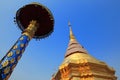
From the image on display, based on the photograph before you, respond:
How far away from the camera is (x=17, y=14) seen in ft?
33.3

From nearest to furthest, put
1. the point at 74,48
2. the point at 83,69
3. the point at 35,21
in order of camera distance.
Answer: the point at 35,21 → the point at 83,69 → the point at 74,48

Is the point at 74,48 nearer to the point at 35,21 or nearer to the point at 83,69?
the point at 83,69

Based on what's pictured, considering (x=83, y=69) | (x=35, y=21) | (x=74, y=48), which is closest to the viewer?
(x=35, y=21)

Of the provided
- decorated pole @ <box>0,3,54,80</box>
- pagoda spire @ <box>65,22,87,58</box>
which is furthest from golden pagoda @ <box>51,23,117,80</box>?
decorated pole @ <box>0,3,54,80</box>

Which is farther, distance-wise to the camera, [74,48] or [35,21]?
[74,48]

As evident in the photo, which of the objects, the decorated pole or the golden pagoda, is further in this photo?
the golden pagoda

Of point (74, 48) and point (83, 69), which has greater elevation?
point (74, 48)

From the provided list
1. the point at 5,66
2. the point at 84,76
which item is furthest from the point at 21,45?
the point at 84,76

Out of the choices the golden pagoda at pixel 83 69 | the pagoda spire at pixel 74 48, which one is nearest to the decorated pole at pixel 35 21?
the golden pagoda at pixel 83 69

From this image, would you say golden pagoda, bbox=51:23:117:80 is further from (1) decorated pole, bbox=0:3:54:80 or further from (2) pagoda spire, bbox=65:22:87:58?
(1) decorated pole, bbox=0:3:54:80

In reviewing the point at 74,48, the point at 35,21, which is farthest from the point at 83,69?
the point at 35,21

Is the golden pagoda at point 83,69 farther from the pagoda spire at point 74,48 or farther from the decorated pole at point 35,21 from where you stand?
the decorated pole at point 35,21

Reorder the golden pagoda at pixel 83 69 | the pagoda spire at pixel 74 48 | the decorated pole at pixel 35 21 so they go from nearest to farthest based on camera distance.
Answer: the decorated pole at pixel 35 21
the golden pagoda at pixel 83 69
the pagoda spire at pixel 74 48

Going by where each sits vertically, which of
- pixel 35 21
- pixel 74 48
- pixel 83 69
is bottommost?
pixel 35 21
